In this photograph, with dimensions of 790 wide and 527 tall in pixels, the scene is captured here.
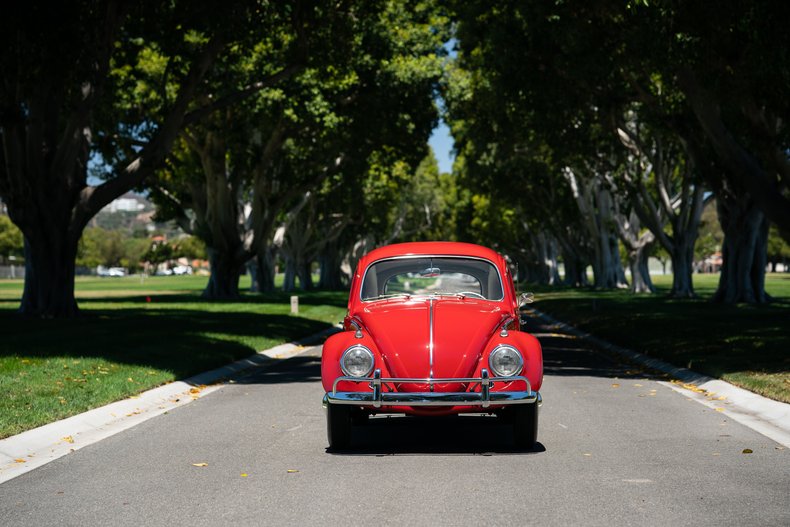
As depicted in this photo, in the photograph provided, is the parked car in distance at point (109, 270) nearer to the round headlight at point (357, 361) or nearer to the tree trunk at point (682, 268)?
the tree trunk at point (682, 268)

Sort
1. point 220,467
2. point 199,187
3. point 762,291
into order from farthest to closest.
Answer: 1. point 199,187
2. point 762,291
3. point 220,467

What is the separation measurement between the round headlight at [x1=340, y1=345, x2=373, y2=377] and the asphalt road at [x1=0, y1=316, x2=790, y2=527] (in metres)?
0.70

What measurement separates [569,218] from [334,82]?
2712 centimetres

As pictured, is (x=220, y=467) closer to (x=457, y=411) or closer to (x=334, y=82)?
(x=457, y=411)

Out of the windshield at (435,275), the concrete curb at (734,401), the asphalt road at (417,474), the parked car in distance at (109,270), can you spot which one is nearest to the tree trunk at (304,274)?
the concrete curb at (734,401)

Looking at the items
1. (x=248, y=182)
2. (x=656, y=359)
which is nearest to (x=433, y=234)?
(x=248, y=182)

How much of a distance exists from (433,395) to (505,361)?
0.69 m

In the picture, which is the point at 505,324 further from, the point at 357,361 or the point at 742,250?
the point at 742,250

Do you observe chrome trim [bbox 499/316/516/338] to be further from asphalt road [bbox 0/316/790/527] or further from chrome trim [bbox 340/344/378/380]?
chrome trim [bbox 340/344/378/380]

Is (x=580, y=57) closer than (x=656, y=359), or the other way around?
(x=656, y=359)

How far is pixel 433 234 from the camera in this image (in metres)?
100

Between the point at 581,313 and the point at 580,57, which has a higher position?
the point at 580,57

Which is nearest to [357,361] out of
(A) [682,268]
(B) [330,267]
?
(A) [682,268]

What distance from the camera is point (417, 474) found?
7.64m
